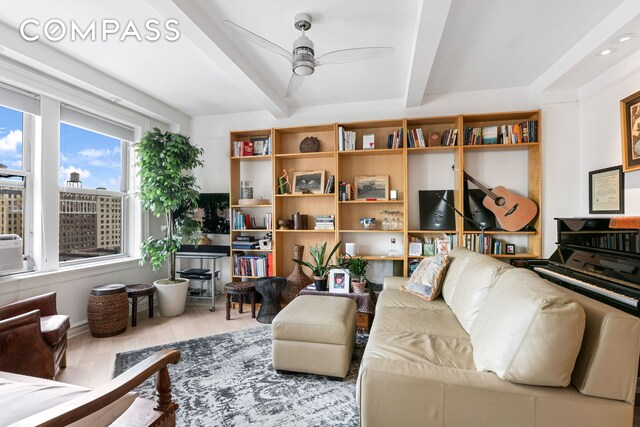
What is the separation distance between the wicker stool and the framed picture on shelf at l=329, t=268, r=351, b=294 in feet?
6.91

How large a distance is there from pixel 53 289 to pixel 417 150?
3937mm

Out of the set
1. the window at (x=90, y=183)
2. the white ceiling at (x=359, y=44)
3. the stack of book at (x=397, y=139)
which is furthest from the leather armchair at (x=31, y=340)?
the stack of book at (x=397, y=139)

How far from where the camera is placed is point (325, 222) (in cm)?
376

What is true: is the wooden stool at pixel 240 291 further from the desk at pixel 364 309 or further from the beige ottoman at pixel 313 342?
the beige ottoman at pixel 313 342

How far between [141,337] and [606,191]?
4.53 m

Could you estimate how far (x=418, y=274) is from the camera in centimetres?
280

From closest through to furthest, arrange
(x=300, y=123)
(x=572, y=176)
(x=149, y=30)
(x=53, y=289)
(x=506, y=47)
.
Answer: (x=149, y=30), (x=506, y=47), (x=53, y=289), (x=572, y=176), (x=300, y=123)

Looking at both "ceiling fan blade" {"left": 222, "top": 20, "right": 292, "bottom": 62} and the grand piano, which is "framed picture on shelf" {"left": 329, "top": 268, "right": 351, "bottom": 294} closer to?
the grand piano

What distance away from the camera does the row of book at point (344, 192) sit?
365 centimetres

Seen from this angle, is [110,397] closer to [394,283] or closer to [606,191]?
[394,283]

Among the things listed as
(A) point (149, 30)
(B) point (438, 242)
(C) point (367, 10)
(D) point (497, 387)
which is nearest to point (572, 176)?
(B) point (438, 242)

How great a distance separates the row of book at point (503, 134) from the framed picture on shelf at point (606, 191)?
682 millimetres

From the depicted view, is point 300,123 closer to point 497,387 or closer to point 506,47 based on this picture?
point 506,47

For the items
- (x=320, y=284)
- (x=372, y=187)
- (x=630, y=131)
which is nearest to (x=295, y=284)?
(x=320, y=284)
